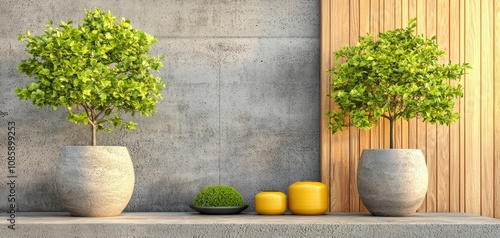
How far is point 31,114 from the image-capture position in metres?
3.44

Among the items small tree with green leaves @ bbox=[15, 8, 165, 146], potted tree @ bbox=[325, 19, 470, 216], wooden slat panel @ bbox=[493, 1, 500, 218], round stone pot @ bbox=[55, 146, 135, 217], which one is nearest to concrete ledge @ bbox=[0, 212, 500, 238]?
round stone pot @ bbox=[55, 146, 135, 217]

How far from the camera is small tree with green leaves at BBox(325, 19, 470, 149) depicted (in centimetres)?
306

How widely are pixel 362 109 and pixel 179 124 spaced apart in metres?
1.05

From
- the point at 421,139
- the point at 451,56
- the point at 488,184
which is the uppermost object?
the point at 451,56

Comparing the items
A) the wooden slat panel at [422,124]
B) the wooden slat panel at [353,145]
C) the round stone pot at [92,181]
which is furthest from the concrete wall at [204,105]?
the wooden slat panel at [422,124]

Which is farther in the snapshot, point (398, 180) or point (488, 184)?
point (488, 184)

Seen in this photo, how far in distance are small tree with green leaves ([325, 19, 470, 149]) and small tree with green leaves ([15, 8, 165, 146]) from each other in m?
1.03

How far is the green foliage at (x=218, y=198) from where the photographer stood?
316 centimetres

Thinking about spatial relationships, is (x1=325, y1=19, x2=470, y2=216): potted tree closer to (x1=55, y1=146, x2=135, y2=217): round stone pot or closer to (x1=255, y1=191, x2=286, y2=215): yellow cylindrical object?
(x1=255, y1=191, x2=286, y2=215): yellow cylindrical object

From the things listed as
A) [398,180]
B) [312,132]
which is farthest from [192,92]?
[398,180]

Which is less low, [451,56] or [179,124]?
[451,56]

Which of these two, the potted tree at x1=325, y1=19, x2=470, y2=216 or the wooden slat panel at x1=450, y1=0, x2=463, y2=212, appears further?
the wooden slat panel at x1=450, y1=0, x2=463, y2=212

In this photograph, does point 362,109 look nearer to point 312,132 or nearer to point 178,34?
point 312,132

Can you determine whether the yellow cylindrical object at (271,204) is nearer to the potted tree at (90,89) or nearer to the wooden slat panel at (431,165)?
the potted tree at (90,89)
